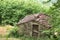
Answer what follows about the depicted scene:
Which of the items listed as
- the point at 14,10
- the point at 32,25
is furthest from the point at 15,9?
the point at 32,25

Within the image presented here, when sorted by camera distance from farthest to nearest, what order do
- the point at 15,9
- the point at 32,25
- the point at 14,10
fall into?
the point at 15,9 < the point at 14,10 < the point at 32,25

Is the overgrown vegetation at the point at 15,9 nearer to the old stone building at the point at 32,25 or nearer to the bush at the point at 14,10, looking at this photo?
the bush at the point at 14,10

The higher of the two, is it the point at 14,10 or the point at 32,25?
the point at 14,10

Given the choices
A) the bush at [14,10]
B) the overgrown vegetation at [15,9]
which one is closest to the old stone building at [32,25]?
the overgrown vegetation at [15,9]

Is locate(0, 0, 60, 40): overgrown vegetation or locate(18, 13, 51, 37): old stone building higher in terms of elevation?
locate(0, 0, 60, 40): overgrown vegetation

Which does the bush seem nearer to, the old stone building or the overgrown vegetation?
the overgrown vegetation

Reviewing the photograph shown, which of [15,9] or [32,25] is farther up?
[15,9]

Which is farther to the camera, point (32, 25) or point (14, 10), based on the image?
point (14, 10)

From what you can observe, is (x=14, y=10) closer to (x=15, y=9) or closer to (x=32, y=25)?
(x=15, y=9)

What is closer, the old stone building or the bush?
the old stone building

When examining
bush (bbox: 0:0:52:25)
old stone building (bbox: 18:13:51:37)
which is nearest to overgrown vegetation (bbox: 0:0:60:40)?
bush (bbox: 0:0:52:25)

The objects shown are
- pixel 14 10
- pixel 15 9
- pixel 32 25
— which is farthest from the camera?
pixel 15 9

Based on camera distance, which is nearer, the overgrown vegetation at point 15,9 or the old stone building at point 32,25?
the old stone building at point 32,25

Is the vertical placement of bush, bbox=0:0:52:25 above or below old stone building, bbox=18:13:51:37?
→ above
